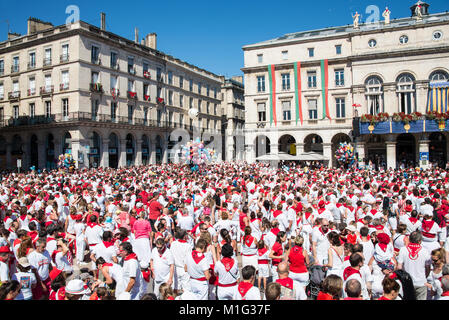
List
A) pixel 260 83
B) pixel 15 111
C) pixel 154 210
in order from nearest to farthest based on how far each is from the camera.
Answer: pixel 154 210 < pixel 260 83 < pixel 15 111

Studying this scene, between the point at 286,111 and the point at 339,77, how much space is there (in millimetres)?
7130

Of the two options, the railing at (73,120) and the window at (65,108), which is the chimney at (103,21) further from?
the railing at (73,120)

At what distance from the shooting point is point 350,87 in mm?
36719

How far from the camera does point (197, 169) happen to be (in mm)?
24797

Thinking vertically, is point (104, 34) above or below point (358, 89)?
above

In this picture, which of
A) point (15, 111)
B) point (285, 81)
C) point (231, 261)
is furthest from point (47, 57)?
point (231, 261)

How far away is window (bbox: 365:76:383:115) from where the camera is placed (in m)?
35.4

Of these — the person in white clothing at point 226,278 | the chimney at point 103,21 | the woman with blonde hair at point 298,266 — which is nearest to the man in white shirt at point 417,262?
the woman with blonde hair at point 298,266

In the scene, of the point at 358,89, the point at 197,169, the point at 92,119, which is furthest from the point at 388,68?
the point at 92,119

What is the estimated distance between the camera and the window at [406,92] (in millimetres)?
34344

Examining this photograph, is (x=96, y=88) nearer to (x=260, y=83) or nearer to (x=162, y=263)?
(x=260, y=83)

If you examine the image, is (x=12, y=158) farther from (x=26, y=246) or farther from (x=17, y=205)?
(x=26, y=246)
